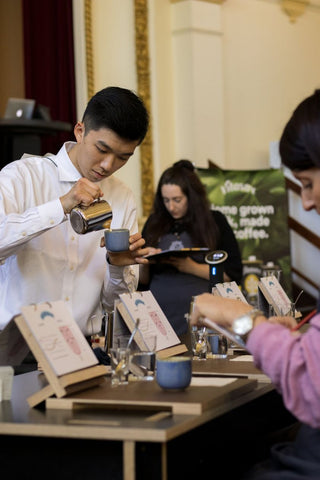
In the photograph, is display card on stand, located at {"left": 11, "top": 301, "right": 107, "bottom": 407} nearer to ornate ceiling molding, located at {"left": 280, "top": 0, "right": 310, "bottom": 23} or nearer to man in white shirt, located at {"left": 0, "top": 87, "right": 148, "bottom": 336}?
man in white shirt, located at {"left": 0, "top": 87, "right": 148, "bottom": 336}

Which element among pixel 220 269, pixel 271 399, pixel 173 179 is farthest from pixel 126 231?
pixel 173 179

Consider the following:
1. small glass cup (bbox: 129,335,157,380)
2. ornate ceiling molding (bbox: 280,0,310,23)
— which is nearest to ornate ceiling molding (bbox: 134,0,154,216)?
ornate ceiling molding (bbox: 280,0,310,23)

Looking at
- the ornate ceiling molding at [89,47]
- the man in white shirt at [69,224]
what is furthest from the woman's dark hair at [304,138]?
the ornate ceiling molding at [89,47]

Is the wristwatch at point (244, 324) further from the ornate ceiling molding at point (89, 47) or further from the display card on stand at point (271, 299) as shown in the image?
the ornate ceiling molding at point (89, 47)

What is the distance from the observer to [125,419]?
1.90 metres

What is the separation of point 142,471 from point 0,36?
602 centimetres

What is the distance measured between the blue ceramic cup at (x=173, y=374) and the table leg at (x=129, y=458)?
1.13 feet

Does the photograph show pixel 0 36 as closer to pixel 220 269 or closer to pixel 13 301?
pixel 220 269

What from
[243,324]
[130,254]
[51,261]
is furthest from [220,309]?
[51,261]

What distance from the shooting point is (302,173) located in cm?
192

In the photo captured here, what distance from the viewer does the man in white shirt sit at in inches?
107

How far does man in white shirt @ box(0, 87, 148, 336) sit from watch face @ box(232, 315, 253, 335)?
2.96 ft

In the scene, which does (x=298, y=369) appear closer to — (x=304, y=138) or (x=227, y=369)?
(x=304, y=138)

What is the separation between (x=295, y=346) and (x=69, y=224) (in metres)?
1.45
